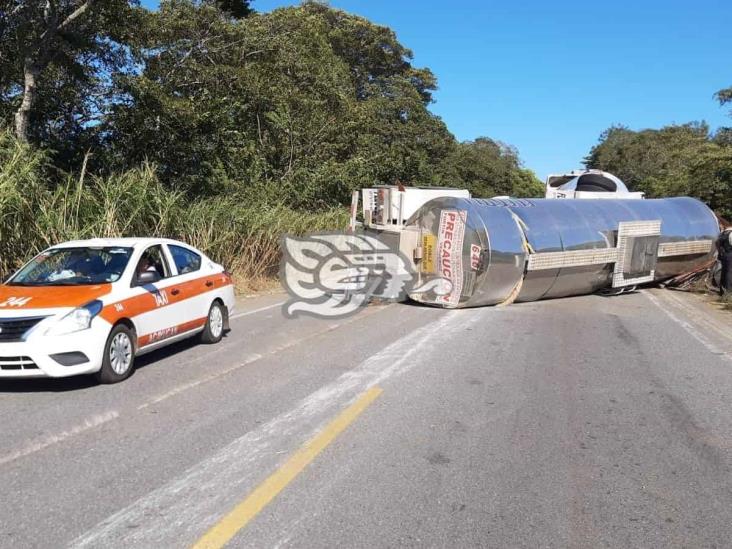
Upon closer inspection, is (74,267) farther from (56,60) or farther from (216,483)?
(56,60)

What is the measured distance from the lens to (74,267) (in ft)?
25.7

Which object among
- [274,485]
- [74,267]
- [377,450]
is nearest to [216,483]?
[274,485]

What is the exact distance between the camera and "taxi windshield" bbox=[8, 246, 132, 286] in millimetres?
7559

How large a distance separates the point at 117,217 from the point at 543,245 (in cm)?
803

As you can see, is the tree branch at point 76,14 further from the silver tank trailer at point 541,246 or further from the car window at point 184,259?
the silver tank trailer at point 541,246

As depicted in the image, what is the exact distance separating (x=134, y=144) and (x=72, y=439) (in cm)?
1449

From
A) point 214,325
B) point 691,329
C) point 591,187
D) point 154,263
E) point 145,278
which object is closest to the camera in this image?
point 145,278

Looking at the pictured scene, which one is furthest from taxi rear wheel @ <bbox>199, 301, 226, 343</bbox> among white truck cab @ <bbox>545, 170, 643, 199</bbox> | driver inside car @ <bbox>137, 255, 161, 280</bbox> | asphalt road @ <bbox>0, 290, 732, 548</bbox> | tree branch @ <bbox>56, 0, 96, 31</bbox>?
white truck cab @ <bbox>545, 170, 643, 199</bbox>

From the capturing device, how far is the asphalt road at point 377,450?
3.92 meters

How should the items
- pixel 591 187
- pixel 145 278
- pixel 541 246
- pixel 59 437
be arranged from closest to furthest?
pixel 59 437 < pixel 145 278 < pixel 541 246 < pixel 591 187

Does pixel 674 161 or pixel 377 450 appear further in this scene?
pixel 674 161

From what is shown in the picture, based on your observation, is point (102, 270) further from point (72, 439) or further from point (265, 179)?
point (265, 179)

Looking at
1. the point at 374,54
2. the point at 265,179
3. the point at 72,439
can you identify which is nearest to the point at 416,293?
the point at 72,439

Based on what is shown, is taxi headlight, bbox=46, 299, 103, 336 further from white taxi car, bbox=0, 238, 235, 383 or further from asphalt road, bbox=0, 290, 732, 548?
asphalt road, bbox=0, 290, 732, 548
